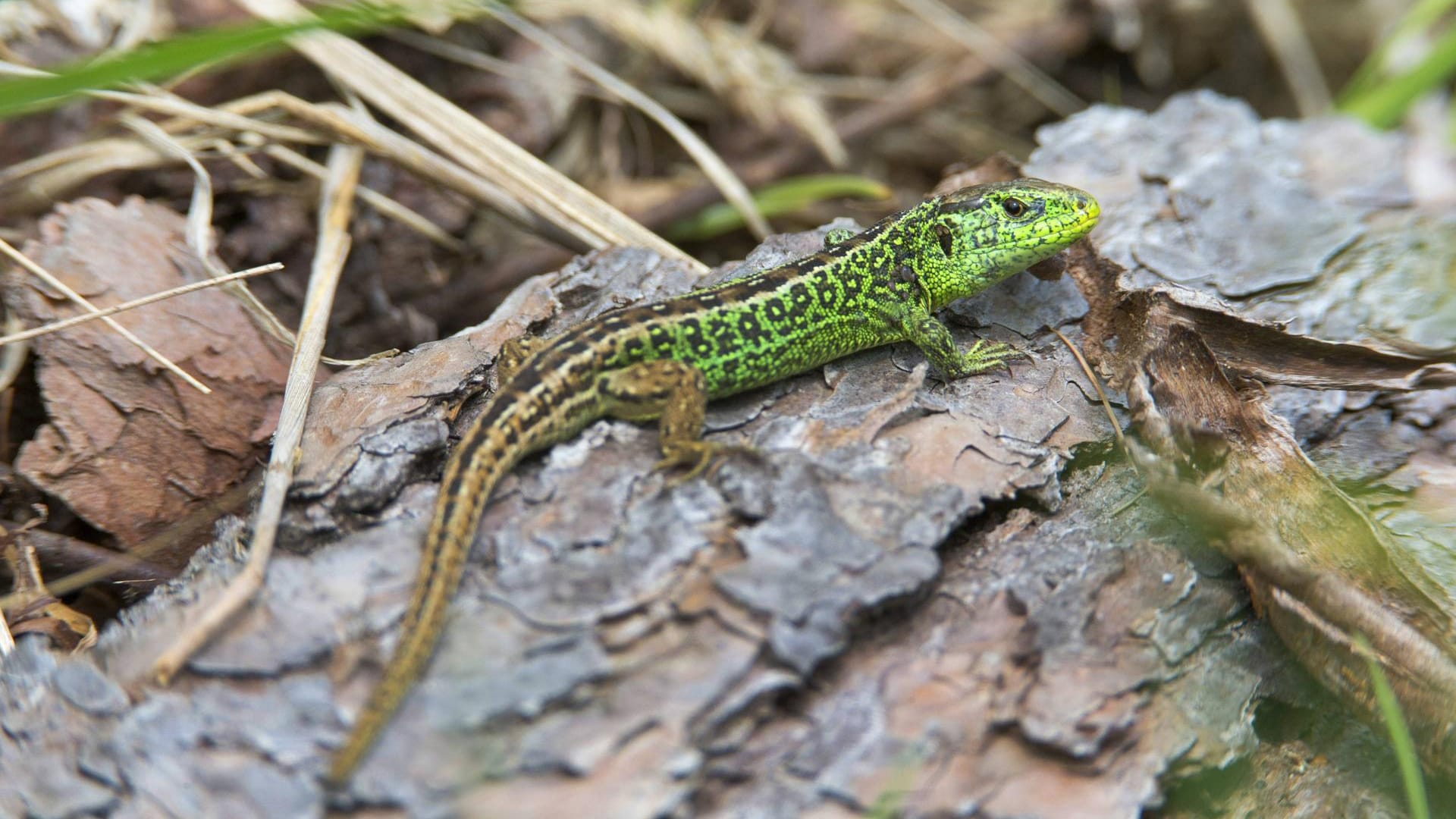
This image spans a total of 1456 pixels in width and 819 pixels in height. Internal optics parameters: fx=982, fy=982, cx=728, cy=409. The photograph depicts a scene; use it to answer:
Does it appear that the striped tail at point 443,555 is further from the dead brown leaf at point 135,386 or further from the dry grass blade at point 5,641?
the dry grass blade at point 5,641

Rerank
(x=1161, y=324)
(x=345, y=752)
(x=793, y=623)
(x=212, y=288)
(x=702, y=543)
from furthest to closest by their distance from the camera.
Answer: (x=212, y=288)
(x=1161, y=324)
(x=702, y=543)
(x=793, y=623)
(x=345, y=752)

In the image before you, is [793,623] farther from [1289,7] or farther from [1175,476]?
[1289,7]

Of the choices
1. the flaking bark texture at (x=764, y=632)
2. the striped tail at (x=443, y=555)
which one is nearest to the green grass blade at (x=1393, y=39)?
the flaking bark texture at (x=764, y=632)

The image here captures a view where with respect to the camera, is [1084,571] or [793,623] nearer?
[793,623]

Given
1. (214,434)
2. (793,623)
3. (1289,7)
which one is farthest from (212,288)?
(1289,7)

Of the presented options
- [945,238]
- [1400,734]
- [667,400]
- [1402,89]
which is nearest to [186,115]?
[667,400]

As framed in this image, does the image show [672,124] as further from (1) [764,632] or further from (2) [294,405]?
(1) [764,632]
